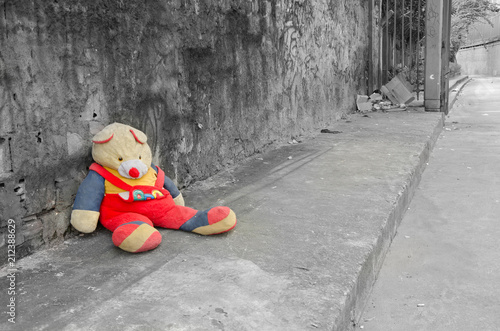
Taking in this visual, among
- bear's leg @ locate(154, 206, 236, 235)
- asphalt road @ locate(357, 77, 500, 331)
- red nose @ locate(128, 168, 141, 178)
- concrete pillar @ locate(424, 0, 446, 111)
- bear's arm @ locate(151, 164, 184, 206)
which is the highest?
concrete pillar @ locate(424, 0, 446, 111)

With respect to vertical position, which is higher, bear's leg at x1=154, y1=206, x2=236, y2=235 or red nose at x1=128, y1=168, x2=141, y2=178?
red nose at x1=128, y1=168, x2=141, y2=178

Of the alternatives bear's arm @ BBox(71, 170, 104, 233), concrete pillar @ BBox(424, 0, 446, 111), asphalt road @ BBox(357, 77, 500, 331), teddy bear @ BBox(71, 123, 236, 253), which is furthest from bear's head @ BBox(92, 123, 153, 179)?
concrete pillar @ BBox(424, 0, 446, 111)

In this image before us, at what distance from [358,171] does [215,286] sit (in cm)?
210

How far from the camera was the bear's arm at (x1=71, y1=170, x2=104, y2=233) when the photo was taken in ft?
7.06

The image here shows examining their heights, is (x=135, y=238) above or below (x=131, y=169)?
below

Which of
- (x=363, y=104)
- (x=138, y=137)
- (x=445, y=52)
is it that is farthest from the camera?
(x=363, y=104)

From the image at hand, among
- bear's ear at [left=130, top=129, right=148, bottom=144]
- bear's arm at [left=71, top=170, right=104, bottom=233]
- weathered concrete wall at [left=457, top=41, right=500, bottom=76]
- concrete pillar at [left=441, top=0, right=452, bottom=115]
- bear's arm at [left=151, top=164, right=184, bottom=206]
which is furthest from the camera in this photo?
weathered concrete wall at [left=457, top=41, right=500, bottom=76]

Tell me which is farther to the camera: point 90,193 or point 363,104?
point 363,104

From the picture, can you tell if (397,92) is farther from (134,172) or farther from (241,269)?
(241,269)

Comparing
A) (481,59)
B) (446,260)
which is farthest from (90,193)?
(481,59)

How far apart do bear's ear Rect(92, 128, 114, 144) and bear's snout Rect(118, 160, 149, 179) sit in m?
0.14

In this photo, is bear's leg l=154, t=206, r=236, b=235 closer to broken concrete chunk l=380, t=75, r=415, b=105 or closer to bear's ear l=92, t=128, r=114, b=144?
bear's ear l=92, t=128, r=114, b=144

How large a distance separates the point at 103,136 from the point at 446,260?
1.89 metres

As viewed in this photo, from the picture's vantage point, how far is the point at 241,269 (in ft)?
6.19
